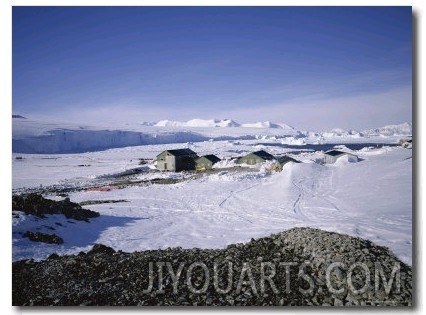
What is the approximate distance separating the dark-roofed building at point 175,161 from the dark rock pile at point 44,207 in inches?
→ 575

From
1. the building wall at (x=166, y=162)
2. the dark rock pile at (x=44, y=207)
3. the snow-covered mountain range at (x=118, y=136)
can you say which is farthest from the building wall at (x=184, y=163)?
the dark rock pile at (x=44, y=207)

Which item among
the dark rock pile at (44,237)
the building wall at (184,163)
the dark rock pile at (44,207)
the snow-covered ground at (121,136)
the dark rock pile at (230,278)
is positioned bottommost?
the dark rock pile at (230,278)

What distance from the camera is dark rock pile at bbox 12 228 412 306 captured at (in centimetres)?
390

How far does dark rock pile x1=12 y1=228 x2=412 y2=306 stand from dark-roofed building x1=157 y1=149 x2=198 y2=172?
1791 cm

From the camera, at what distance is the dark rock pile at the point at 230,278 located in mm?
3904

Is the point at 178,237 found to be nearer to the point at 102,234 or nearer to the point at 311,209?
the point at 102,234

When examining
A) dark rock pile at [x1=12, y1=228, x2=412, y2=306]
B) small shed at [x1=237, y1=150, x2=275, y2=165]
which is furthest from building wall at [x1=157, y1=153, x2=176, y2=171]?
dark rock pile at [x1=12, y1=228, x2=412, y2=306]

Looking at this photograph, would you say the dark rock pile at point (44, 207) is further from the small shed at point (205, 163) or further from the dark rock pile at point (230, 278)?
the small shed at point (205, 163)

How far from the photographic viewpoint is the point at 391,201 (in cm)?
518

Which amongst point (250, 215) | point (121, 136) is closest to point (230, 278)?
point (250, 215)

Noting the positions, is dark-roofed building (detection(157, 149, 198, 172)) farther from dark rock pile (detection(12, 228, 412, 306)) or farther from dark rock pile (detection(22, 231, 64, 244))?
dark rock pile (detection(12, 228, 412, 306))

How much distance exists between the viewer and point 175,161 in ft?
73.7

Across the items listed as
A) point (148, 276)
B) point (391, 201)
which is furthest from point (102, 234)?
point (391, 201)

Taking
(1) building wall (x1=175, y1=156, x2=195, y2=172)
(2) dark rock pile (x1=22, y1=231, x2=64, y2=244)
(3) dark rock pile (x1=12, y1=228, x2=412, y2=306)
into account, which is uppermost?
(1) building wall (x1=175, y1=156, x2=195, y2=172)
